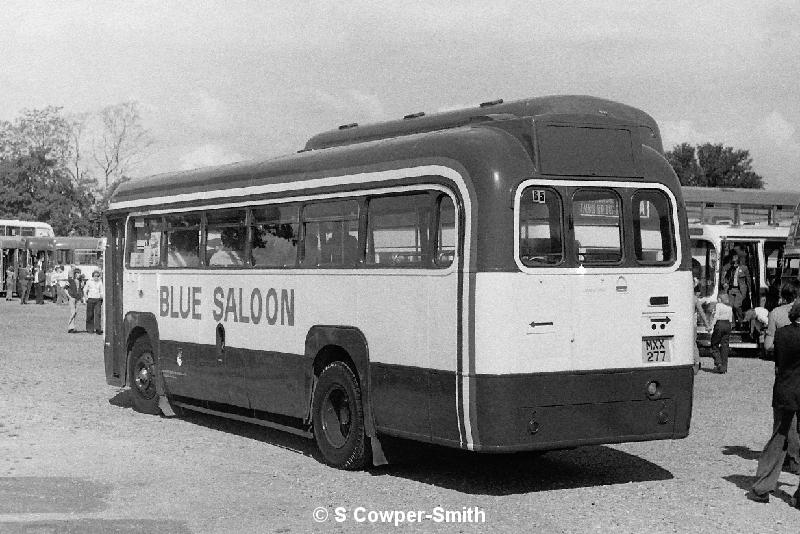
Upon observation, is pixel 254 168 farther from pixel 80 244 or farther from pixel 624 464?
pixel 80 244

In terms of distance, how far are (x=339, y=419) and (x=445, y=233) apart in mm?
2501

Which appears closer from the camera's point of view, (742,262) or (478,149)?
(478,149)

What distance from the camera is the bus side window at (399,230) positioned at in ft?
37.2

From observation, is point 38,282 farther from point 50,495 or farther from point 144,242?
point 50,495

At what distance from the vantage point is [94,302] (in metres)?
34.6

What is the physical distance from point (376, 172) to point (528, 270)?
203 cm

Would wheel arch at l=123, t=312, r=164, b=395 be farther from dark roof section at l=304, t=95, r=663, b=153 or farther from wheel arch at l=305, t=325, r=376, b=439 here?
wheel arch at l=305, t=325, r=376, b=439

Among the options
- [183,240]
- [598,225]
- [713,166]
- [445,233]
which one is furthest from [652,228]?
[713,166]

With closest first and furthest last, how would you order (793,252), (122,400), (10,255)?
(122,400) < (793,252) < (10,255)

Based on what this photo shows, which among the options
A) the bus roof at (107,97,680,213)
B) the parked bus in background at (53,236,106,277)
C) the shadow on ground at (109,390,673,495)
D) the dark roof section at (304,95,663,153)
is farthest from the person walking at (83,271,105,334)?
the parked bus in background at (53,236,106,277)

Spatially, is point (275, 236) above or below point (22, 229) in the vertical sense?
below

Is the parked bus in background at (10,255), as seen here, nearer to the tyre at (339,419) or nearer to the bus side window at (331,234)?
the bus side window at (331,234)

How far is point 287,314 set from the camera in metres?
13.5

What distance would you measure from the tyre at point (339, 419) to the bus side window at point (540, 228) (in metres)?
2.37
